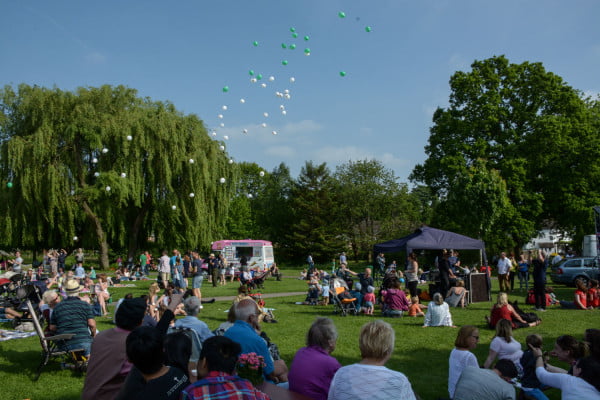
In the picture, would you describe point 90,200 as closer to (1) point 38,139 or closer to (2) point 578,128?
(1) point 38,139

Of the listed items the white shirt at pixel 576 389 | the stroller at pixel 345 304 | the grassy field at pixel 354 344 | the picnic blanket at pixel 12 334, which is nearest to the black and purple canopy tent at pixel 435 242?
the grassy field at pixel 354 344

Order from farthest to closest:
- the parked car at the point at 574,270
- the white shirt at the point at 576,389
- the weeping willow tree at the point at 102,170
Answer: the weeping willow tree at the point at 102,170 < the parked car at the point at 574,270 < the white shirt at the point at 576,389

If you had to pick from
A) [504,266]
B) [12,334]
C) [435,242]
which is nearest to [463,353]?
[12,334]

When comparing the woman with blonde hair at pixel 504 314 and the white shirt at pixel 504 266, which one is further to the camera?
the white shirt at pixel 504 266

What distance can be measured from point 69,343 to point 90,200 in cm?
2074

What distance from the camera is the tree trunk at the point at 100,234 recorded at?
86.9 ft

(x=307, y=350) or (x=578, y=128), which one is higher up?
(x=578, y=128)

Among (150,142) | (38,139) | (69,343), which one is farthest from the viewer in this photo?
(150,142)

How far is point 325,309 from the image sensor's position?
14.0 metres

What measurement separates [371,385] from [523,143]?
28948mm

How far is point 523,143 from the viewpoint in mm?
28219

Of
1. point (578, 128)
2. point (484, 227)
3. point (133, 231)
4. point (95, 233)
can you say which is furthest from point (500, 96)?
point (95, 233)

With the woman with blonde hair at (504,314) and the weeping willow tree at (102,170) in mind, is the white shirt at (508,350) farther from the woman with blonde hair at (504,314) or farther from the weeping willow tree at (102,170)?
the weeping willow tree at (102,170)

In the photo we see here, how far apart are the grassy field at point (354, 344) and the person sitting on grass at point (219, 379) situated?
3870 mm
